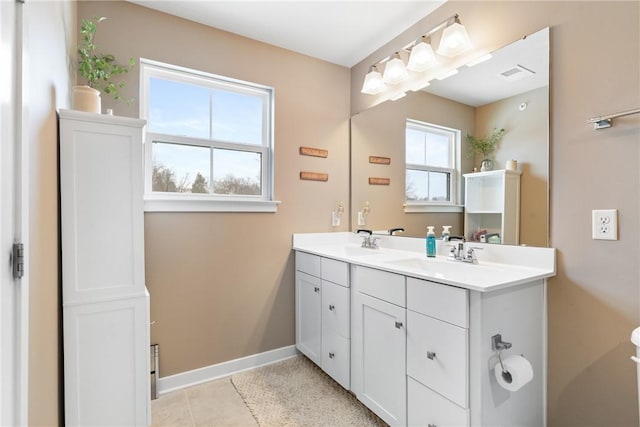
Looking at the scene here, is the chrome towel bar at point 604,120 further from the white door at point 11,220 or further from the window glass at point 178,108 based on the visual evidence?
the window glass at point 178,108

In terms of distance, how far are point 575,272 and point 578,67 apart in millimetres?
910

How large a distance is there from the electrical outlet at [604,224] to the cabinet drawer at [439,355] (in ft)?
2.37

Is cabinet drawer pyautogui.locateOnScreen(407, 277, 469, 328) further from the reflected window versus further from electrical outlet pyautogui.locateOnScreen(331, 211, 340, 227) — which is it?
electrical outlet pyautogui.locateOnScreen(331, 211, 340, 227)

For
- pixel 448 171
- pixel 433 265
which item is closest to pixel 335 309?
pixel 433 265

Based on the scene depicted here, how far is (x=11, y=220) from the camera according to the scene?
0.79m

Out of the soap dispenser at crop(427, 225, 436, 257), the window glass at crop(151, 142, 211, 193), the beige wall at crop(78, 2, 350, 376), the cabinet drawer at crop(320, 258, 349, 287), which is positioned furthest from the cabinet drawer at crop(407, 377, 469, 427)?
the window glass at crop(151, 142, 211, 193)

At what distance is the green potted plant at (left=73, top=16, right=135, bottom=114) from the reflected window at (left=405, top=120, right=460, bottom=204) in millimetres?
1838

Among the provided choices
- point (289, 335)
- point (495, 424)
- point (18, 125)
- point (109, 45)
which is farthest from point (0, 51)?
point (289, 335)

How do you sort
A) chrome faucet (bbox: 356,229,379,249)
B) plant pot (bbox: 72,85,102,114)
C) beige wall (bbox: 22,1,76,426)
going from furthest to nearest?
chrome faucet (bbox: 356,229,379,249)
plant pot (bbox: 72,85,102,114)
beige wall (bbox: 22,1,76,426)

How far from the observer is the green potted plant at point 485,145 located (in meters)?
1.65

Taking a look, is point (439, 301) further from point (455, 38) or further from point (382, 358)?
point (455, 38)

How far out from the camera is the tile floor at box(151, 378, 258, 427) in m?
1.71

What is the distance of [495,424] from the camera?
1219 mm

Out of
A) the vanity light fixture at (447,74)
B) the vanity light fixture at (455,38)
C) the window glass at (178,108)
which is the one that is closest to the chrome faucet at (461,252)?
the vanity light fixture at (447,74)
